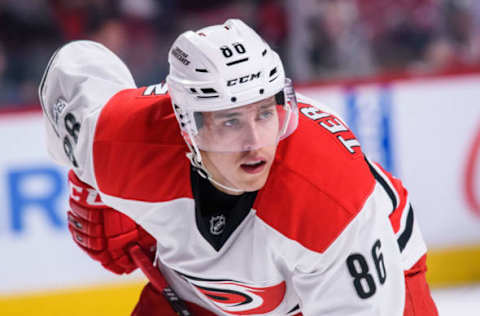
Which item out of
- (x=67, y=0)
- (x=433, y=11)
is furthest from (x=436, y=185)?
(x=67, y=0)

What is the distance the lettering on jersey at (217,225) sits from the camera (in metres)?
1.85

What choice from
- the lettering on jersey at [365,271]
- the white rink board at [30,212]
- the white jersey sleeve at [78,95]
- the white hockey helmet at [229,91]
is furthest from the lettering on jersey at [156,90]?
the white rink board at [30,212]

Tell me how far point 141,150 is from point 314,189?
0.51 metres

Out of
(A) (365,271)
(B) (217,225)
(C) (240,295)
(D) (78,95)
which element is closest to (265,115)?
(B) (217,225)

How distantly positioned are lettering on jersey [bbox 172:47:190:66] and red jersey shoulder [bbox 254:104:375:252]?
0.29m

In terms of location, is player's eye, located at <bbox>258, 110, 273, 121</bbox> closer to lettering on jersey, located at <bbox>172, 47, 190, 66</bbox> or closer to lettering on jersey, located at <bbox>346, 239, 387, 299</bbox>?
lettering on jersey, located at <bbox>172, 47, 190, 66</bbox>

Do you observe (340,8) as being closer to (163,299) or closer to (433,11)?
(433,11)

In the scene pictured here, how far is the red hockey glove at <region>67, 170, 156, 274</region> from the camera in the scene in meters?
2.26

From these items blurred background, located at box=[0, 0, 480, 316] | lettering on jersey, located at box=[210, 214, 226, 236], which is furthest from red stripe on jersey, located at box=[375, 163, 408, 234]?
blurred background, located at box=[0, 0, 480, 316]

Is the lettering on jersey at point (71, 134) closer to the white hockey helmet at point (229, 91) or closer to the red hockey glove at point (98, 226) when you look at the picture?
the red hockey glove at point (98, 226)

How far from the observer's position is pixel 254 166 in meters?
1.70

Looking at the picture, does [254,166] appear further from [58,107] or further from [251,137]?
[58,107]

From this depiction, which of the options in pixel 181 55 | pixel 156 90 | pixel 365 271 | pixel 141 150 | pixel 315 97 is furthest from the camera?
pixel 315 97

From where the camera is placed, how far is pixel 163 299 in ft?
7.45
